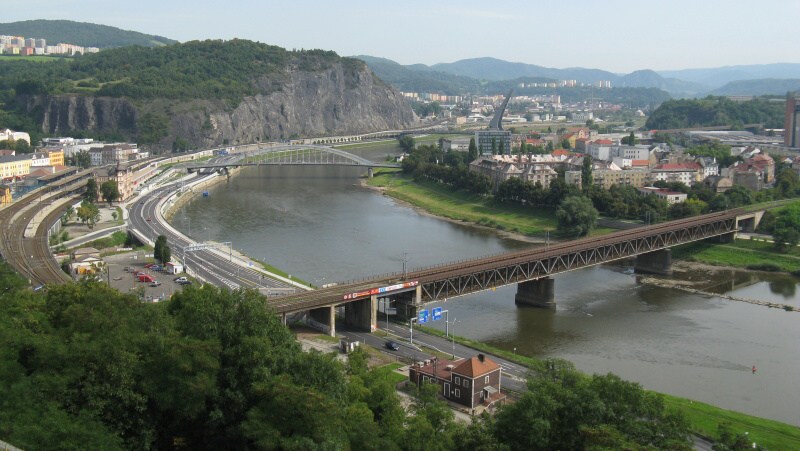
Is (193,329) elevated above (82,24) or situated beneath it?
situated beneath

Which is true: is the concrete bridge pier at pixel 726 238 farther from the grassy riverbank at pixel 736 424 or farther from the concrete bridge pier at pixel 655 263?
the grassy riverbank at pixel 736 424

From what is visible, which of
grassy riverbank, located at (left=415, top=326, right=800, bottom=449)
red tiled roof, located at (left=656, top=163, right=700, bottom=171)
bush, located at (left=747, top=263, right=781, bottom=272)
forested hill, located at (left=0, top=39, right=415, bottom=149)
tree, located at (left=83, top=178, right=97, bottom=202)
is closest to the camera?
grassy riverbank, located at (left=415, top=326, right=800, bottom=449)

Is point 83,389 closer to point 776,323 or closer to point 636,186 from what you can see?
point 776,323

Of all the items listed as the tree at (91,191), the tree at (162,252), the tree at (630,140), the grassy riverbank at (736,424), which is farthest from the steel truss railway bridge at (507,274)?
the tree at (630,140)

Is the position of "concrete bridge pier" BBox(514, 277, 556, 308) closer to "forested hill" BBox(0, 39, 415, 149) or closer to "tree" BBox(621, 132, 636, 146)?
Answer: "tree" BBox(621, 132, 636, 146)

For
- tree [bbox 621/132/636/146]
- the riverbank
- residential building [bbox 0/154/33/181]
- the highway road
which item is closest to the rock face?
residential building [bbox 0/154/33/181]

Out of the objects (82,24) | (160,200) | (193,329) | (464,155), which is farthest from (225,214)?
(82,24)
